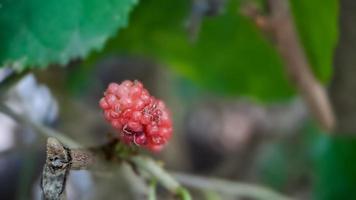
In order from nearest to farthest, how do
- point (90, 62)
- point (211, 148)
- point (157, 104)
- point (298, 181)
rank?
point (157, 104) < point (90, 62) < point (298, 181) < point (211, 148)


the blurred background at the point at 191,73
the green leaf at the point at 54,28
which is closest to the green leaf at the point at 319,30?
the blurred background at the point at 191,73

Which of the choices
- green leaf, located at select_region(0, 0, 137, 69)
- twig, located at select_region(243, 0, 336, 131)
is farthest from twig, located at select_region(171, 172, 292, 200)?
green leaf, located at select_region(0, 0, 137, 69)

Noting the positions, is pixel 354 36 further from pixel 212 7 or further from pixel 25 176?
pixel 25 176

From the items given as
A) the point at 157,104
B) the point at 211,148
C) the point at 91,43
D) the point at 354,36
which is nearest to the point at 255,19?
the point at 354,36

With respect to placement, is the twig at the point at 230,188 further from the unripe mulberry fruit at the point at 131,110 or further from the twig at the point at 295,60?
the unripe mulberry fruit at the point at 131,110

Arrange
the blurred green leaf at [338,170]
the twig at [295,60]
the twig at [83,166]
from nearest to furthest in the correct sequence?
1. the twig at [83,166]
2. the twig at [295,60]
3. the blurred green leaf at [338,170]

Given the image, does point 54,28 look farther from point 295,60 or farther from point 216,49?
point 216,49

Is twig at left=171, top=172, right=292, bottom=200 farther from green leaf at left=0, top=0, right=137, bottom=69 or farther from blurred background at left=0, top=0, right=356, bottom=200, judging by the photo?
green leaf at left=0, top=0, right=137, bottom=69
